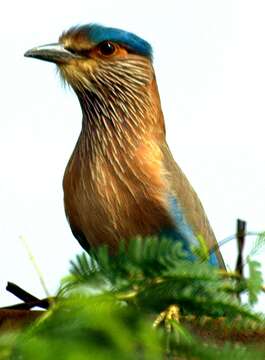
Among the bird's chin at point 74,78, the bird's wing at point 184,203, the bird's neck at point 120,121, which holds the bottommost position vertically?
the bird's wing at point 184,203

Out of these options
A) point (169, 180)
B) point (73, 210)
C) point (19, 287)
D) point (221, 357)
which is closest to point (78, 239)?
point (73, 210)

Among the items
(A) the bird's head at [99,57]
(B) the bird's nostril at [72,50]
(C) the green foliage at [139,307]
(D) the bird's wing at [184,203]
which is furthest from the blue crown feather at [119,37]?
(C) the green foliage at [139,307]

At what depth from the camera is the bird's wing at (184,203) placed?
6891mm

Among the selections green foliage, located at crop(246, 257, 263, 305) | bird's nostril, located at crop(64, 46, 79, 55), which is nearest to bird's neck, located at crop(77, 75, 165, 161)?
bird's nostril, located at crop(64, 46, 79, 55)

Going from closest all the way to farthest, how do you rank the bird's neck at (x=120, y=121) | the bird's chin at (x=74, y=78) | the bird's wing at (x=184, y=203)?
1. the bird's wing at (x=184, y=203)
2. the bird's neck at (x=120, y=121)
3. the bird's chin at (x=74, y=78)

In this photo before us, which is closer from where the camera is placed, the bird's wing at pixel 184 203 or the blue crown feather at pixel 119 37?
the bird's wing at pixel 184 203

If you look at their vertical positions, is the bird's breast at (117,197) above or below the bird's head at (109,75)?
below

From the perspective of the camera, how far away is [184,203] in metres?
7.07

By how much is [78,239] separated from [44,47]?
4.78ft

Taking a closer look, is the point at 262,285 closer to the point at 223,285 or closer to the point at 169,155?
the point at 223,285

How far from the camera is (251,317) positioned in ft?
6.17

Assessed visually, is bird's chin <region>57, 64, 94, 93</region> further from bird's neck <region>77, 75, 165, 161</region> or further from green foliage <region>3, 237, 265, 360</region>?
green foliage <region>3, 237, 265, 360</region>

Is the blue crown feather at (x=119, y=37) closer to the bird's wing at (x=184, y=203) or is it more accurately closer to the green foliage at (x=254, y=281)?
the bird's wing at (x=184, y=203)

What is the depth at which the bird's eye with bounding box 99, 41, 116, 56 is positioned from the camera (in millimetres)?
7500
